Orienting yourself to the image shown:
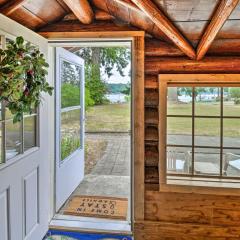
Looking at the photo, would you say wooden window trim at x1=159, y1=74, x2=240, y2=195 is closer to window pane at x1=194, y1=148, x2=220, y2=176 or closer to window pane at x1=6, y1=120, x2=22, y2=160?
window pane at x1=194, y1=148, x2=220, y2=176

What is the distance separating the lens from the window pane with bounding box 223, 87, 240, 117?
2840 millimetres

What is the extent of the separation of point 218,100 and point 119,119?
5.65 metres

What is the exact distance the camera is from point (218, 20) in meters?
1.68

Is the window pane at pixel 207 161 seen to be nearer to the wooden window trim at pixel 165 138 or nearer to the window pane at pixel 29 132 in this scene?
the wooden window trim at pixel 165 138

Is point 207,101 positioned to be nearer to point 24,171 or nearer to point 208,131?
point 208,131

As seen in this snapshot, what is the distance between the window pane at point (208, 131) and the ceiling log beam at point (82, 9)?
57.1 inches

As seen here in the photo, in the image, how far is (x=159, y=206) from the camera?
288cm

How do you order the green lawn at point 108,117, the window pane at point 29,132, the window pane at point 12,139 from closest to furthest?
the window pane at point 12,139 < the window pane at point 29,132 < the green lawn at point 108,117

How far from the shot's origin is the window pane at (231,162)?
291 cm

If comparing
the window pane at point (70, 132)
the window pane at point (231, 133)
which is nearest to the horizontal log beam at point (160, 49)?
the window pane at point (231, 133)

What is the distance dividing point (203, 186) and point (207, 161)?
0.27 metres

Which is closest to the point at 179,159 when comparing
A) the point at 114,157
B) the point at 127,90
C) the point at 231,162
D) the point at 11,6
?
the point at 231,162

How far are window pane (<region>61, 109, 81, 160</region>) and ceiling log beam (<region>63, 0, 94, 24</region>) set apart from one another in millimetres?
1405

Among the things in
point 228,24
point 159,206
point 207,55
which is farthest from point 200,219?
point 228,24
